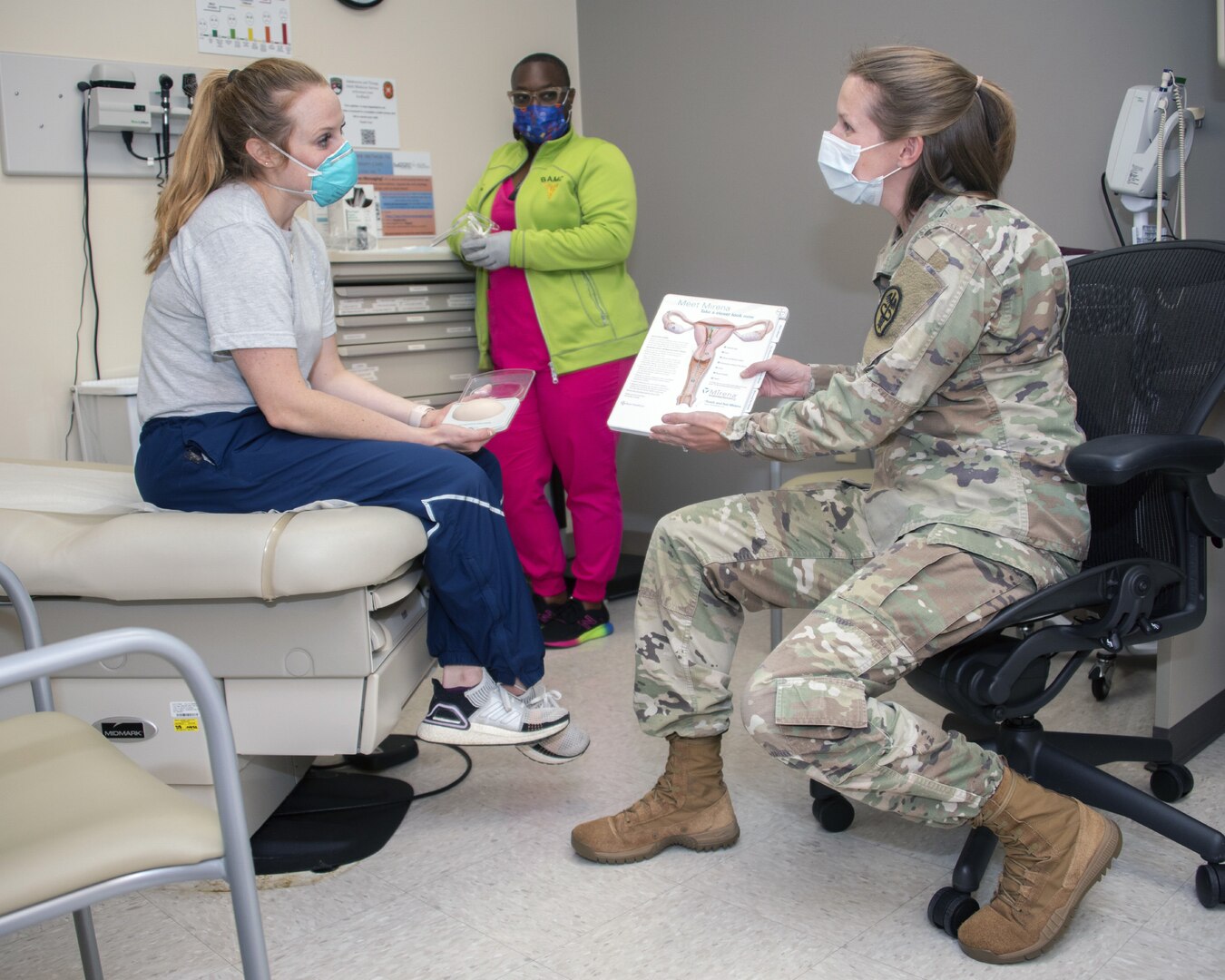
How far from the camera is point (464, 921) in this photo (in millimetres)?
1623

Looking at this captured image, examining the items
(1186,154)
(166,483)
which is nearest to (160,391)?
(166,483)

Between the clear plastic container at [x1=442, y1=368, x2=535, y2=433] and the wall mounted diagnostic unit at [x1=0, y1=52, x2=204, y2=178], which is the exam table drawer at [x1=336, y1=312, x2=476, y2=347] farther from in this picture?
the clear plastic container at [x1=442, y1=368, x2=535, y2=433]

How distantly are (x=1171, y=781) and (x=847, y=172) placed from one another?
1.15 metres

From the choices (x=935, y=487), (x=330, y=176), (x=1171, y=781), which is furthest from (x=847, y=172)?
(x=1171, y=781)

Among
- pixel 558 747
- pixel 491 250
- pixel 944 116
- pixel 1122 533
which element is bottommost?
pixel 558 747

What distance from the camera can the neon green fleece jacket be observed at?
2893 millimetres

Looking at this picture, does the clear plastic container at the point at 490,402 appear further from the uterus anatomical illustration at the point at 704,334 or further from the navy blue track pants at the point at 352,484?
the uterus anatomical illustration at the point at 704,334

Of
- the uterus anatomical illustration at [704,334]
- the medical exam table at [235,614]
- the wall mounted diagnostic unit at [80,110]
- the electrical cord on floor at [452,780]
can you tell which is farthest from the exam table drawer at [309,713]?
the wall mounted diagnostic unit at [80,110]

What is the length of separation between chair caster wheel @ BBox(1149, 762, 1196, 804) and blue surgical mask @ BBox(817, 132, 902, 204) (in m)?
1.07

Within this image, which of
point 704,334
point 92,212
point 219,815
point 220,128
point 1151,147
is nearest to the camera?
point 219,815

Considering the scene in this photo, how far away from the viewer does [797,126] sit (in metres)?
3.10

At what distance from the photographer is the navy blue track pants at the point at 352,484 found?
67.1 inches

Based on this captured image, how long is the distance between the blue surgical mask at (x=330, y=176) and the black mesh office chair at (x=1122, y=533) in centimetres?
Answer: 121

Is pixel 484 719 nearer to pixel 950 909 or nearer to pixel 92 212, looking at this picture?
pixel 950 909
